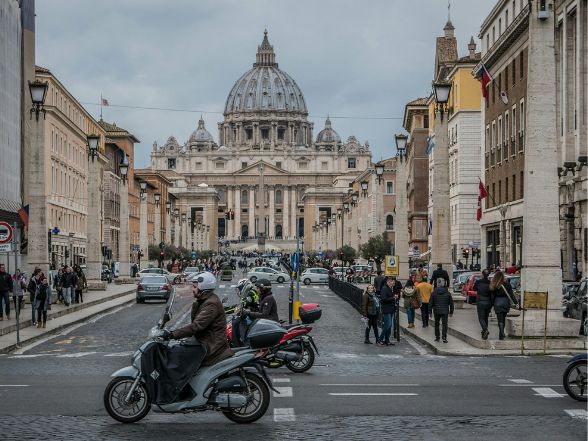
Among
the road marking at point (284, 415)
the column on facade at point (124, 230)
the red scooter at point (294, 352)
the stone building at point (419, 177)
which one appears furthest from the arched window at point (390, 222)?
the road marking at point (284, 415)

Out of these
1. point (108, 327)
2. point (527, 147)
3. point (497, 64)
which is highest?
point (497, 64)

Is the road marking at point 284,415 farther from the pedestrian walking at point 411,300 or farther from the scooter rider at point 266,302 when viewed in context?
the pedestrian walking at point 411,300

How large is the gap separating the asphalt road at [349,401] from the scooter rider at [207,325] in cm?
46

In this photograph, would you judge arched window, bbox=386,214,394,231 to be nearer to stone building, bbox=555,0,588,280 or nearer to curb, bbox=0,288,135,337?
curb, bbox=0,288,135,337

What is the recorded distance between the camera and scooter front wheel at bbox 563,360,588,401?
1448 centimetres

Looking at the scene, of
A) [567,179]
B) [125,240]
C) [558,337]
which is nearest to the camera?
[558,337]

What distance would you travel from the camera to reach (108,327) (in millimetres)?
32406

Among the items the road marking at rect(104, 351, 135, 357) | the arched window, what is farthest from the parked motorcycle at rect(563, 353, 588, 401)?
the arched window

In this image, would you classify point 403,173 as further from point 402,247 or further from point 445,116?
point 445,116

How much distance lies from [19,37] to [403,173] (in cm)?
2271

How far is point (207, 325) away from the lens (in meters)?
12.7

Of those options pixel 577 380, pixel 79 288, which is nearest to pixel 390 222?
pixel 79 288

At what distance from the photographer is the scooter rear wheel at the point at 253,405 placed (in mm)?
12922

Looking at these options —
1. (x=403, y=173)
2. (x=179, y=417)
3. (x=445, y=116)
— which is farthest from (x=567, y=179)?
(x=179, y=417)
